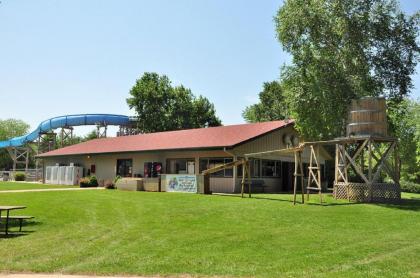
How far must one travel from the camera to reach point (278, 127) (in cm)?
3008

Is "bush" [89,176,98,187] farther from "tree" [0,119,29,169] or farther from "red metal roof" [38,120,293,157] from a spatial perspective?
"tree" [0,119,29,169]

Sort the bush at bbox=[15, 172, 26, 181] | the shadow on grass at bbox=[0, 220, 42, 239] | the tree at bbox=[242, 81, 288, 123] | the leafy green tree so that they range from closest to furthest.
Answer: the shadow on grass at bbox=[0, 220, 42, 239] < the leafy green tree < the bush at bbox=[15, 172, 26, 181] < the tree at bbox=[242, 81, 288, 123]

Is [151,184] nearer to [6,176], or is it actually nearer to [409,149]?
[6,176]

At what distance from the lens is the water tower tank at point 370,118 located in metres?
21.5

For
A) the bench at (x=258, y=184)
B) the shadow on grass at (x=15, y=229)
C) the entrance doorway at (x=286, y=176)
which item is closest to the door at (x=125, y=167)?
the bench at (x=258, y=184)

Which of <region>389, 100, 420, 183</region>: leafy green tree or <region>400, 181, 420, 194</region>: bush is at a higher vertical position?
<region>389, 100, 420, 183</region>: leafy green tree

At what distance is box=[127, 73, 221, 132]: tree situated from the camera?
61.6 meters

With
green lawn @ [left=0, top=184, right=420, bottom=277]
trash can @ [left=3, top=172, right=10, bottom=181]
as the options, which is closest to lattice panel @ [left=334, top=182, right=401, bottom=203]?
green lawn @ [left=0, top=184, right=420, bottom=277]

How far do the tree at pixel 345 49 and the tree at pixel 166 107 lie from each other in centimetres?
3638

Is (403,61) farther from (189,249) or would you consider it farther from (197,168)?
(189,249)

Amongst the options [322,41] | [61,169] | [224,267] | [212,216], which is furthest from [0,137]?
[224,267]

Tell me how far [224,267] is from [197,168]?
72.5 ft

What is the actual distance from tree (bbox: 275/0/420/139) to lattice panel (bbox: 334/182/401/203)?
6265 mm

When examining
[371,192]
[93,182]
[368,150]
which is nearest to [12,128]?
[93,182]
